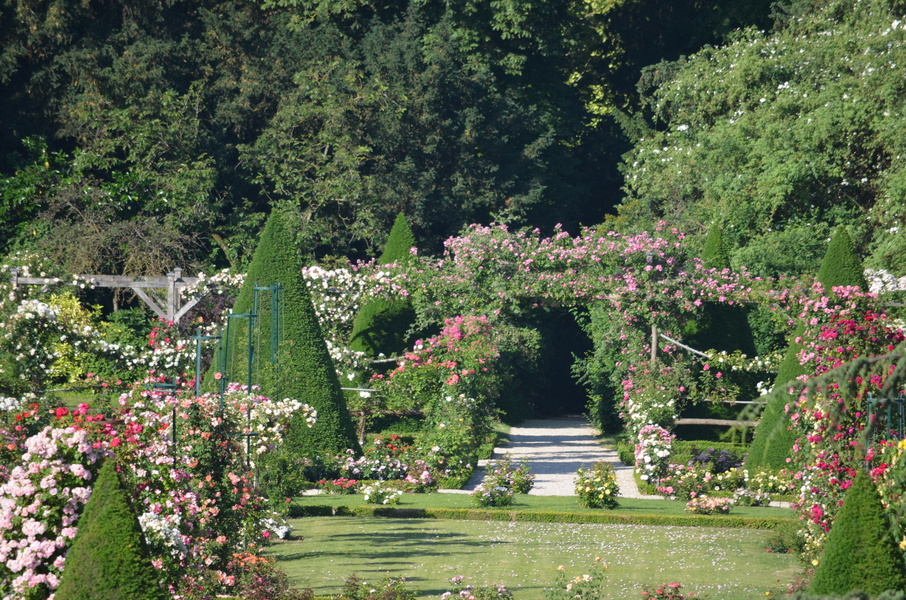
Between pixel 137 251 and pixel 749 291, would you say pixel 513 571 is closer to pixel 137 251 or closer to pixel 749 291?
pixel 749 291

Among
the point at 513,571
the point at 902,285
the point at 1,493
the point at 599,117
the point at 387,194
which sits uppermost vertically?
the point at 599,117

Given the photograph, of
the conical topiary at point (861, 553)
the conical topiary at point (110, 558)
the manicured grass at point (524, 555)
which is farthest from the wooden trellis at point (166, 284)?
the conical topiary at point (861, 553)

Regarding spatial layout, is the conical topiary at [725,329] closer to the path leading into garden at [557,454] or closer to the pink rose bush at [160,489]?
the path leading into garden at [557,454]

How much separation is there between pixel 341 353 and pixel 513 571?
31.9 feet

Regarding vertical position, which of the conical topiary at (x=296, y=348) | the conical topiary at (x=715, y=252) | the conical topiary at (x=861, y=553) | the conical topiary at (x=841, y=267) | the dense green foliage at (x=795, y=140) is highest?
the dense green foliage at (x=795, y=140)

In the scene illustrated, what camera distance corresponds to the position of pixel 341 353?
18453 mm

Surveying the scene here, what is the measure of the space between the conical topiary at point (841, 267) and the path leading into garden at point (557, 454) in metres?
3.78

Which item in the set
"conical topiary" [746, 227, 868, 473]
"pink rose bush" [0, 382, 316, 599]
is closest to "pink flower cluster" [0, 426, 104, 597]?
"pink rose bush" [0, 382, 316, 599]

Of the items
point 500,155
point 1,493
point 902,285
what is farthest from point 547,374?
point 1,493

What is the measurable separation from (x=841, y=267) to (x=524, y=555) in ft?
18.9

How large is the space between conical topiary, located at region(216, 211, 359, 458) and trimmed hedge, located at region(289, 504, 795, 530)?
157 centimetres

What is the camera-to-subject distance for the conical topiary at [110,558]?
17.2ft

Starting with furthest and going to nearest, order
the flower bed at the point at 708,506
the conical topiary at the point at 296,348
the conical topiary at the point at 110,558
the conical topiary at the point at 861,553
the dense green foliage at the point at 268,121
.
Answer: the dense green foliage at the point at 268,121
the conical topiary at the point at 296,348
the flower bed at the point at 708,506
the conical topiary at the point at 861,553
the conical topiary at the point at 110,558

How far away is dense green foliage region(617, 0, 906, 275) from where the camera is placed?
64.0 ft
